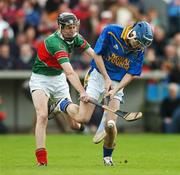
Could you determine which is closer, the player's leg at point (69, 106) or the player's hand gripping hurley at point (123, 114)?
the player's hand gripping hurley at point (123, 114)

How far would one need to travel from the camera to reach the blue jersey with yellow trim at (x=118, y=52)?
13883 millimetres

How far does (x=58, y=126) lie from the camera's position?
82.7ft

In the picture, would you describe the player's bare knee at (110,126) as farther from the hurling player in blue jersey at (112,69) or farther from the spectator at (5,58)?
the spectator at (5,58)

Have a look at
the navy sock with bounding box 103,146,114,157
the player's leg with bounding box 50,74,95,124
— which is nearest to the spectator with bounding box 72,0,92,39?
the player's leg with bounding box 50,74,95,124

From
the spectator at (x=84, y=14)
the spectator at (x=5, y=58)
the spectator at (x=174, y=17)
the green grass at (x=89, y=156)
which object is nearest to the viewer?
the green grass at (x=89, y=156)

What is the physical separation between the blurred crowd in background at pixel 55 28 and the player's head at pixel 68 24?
10.7 meters

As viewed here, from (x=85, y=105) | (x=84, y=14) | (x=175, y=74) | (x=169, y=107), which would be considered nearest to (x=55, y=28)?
(x=84, y=14)

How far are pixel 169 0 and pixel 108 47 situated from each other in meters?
15.0

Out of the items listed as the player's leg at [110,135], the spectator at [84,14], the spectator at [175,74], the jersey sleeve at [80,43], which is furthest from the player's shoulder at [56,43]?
the spectator at [84,14]

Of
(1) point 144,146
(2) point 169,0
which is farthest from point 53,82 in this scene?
(2) point 169,0

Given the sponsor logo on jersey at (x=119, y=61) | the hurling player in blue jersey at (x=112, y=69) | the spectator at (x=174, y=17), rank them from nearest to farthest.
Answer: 1. the hurling player in blue jersey at (x=112, y=69)
2. the sponsor logo on jersey at (x=119, y=61)
3. the spectator at (x=174, y=17)

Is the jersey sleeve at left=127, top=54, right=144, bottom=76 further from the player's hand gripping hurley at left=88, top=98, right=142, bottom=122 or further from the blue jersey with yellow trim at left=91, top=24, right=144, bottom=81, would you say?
the player's hand gripping hurley at left=88, top=98, right=142, bottom=122

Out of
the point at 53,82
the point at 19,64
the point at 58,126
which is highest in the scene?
the point at 53,82

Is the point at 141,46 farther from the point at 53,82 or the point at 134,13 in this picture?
the point at 134,13
